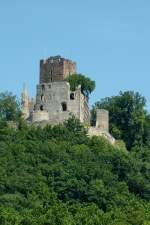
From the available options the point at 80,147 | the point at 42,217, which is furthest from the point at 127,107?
the point at 42,217

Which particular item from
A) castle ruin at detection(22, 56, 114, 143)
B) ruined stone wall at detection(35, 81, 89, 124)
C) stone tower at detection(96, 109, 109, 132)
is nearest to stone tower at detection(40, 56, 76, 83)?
castle ruin at detection(22, 56, 114, 143)

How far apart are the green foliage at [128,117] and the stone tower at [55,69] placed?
3.26 meters

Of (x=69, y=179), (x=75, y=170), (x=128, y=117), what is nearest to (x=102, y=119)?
(x=128, y=117)

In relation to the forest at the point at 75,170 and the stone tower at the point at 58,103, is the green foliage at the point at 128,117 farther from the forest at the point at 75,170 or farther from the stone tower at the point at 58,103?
the stone tower at the point at 58,103

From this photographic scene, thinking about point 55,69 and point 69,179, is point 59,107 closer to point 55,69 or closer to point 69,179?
point 55,69

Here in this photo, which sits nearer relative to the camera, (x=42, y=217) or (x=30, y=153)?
(x=42, y=217)

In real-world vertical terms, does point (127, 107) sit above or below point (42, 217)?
above

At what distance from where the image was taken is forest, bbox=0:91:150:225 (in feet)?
278

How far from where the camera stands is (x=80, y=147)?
94.3 m

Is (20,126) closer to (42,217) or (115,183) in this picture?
(115,183)

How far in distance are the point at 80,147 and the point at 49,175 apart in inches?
178

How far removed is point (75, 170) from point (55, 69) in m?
10.9

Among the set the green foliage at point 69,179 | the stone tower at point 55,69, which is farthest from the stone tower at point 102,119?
the stone tower at point 55,69

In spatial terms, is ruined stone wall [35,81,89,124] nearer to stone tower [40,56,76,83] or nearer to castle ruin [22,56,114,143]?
castle ruin [22,56,114,143]
